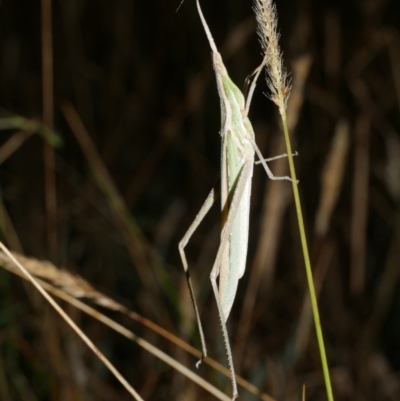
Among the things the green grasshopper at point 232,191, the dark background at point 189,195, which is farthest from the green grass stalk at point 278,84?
the dark background at point 189,195

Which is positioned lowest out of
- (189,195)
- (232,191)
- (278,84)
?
(189,195)

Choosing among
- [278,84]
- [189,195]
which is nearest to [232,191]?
[278,84]

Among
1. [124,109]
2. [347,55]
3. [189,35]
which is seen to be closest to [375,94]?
[347,55]

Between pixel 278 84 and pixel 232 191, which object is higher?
pixel 278 84

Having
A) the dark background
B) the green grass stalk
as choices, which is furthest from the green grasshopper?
the dark background

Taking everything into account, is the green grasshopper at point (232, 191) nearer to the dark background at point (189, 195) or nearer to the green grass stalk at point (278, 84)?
the green grass stalk at point (278, 84)

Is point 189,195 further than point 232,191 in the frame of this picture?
Yes

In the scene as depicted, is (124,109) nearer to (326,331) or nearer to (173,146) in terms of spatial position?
(173,146)

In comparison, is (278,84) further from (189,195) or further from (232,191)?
(189,195)
